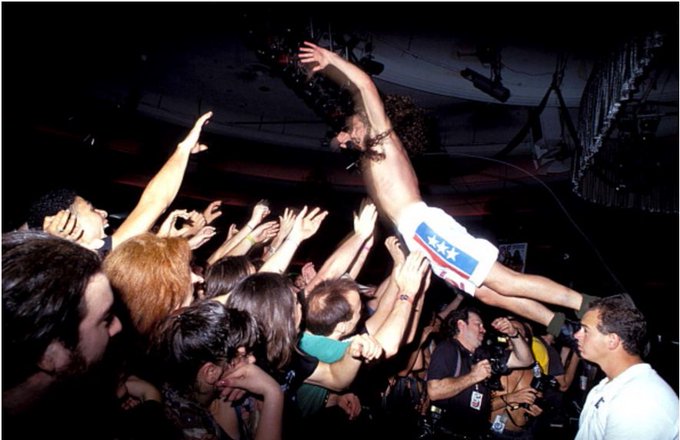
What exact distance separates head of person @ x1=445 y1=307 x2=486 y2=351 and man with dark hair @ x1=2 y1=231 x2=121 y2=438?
2.80 metres

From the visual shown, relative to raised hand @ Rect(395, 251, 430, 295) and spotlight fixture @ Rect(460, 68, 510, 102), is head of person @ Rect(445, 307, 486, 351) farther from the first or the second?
spotlight fixture @ Rect(460, 68, 510, 102)

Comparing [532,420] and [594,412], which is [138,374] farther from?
[532,420]

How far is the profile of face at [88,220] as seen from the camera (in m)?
2.20

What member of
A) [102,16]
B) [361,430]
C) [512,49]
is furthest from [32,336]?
[512,49]

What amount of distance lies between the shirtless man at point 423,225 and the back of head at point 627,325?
140 mm

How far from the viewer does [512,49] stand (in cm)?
589

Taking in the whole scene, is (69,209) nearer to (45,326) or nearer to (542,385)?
(45,326)

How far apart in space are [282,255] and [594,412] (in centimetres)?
183

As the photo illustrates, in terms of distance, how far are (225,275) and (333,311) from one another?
630 mm

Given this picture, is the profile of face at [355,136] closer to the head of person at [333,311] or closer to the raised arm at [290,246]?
the raised arm at [290,246]

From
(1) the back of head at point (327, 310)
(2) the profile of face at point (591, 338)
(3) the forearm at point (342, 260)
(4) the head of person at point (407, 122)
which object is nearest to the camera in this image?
(1) the back of head at point (327, 310)

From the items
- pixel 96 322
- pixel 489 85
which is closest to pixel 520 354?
pixel 96 322

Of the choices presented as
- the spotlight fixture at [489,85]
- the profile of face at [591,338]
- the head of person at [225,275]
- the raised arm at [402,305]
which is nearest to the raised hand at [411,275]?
the raised arm at [402,305]

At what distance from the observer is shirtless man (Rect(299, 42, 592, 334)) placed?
8.22 ft
